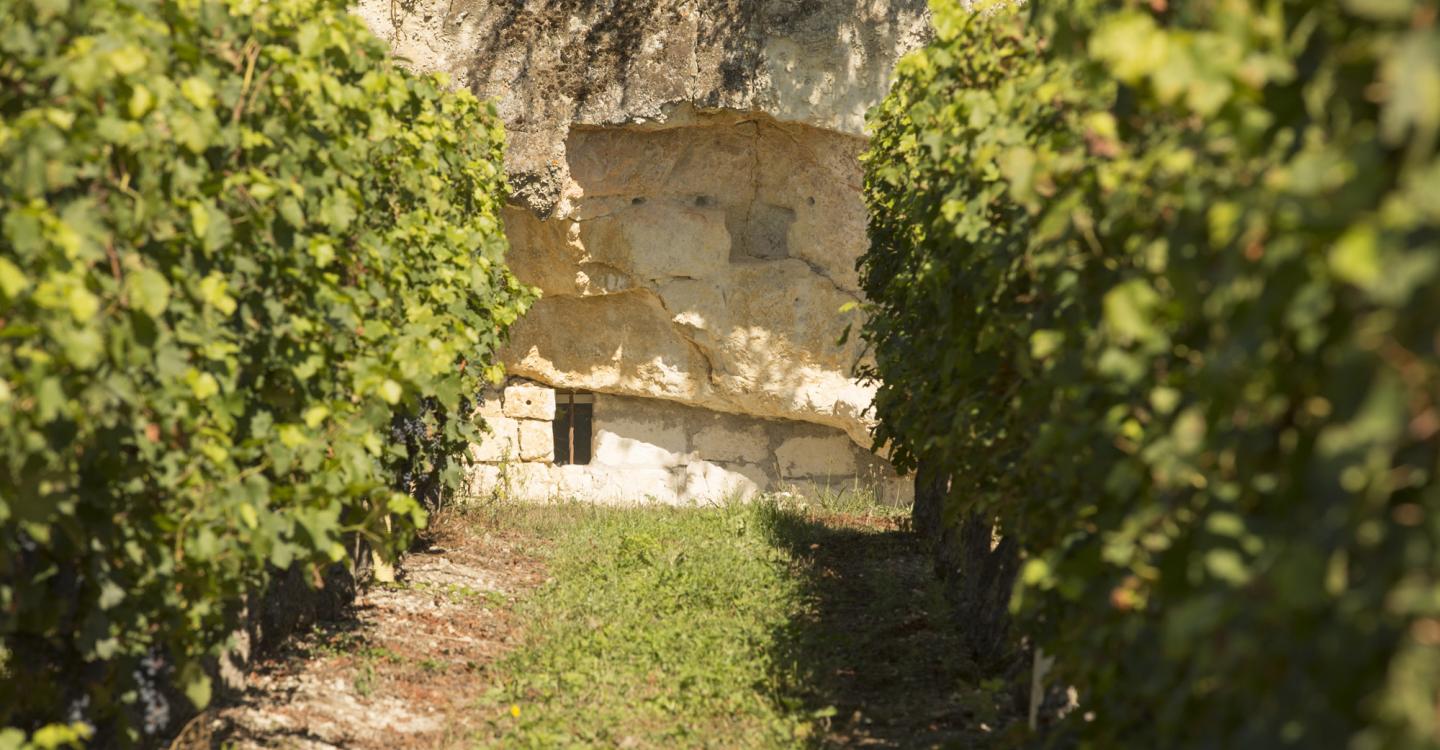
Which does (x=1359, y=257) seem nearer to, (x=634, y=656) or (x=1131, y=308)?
(x=1131, y=308)

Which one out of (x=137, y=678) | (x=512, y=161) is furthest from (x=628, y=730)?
(x=512, y=161)

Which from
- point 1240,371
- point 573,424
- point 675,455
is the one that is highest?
point 1240,371

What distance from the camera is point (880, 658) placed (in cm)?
564

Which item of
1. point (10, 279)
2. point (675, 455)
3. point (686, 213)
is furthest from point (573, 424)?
point (10, 279)

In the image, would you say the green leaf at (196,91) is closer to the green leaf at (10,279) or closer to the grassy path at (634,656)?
the green leaf at (10,279)

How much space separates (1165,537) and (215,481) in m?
2.15

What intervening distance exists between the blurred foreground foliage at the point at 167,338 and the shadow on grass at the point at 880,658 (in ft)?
6.15

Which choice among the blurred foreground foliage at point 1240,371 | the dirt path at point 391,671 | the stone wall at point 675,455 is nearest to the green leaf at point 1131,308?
the blurred foreground foliage at point 1240,371

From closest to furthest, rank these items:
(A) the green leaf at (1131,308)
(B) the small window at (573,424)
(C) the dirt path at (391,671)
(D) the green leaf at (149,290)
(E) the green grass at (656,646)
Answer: (A) the green leaf at (1131,308) < (D) the green leaf at (149,290) < (C) the dirt path at (391,671) < (E) the green grass at (656,646) < (B) the small window at (573,424)

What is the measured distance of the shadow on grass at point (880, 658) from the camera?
4.59 m

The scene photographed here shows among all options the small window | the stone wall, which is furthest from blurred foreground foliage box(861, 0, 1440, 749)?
the small window

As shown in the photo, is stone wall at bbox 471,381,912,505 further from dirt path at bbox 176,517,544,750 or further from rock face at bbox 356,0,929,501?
dirt path at bbox 176,517,544,750

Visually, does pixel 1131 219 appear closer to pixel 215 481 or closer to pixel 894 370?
pixel 215 481

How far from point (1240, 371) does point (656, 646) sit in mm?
4319
